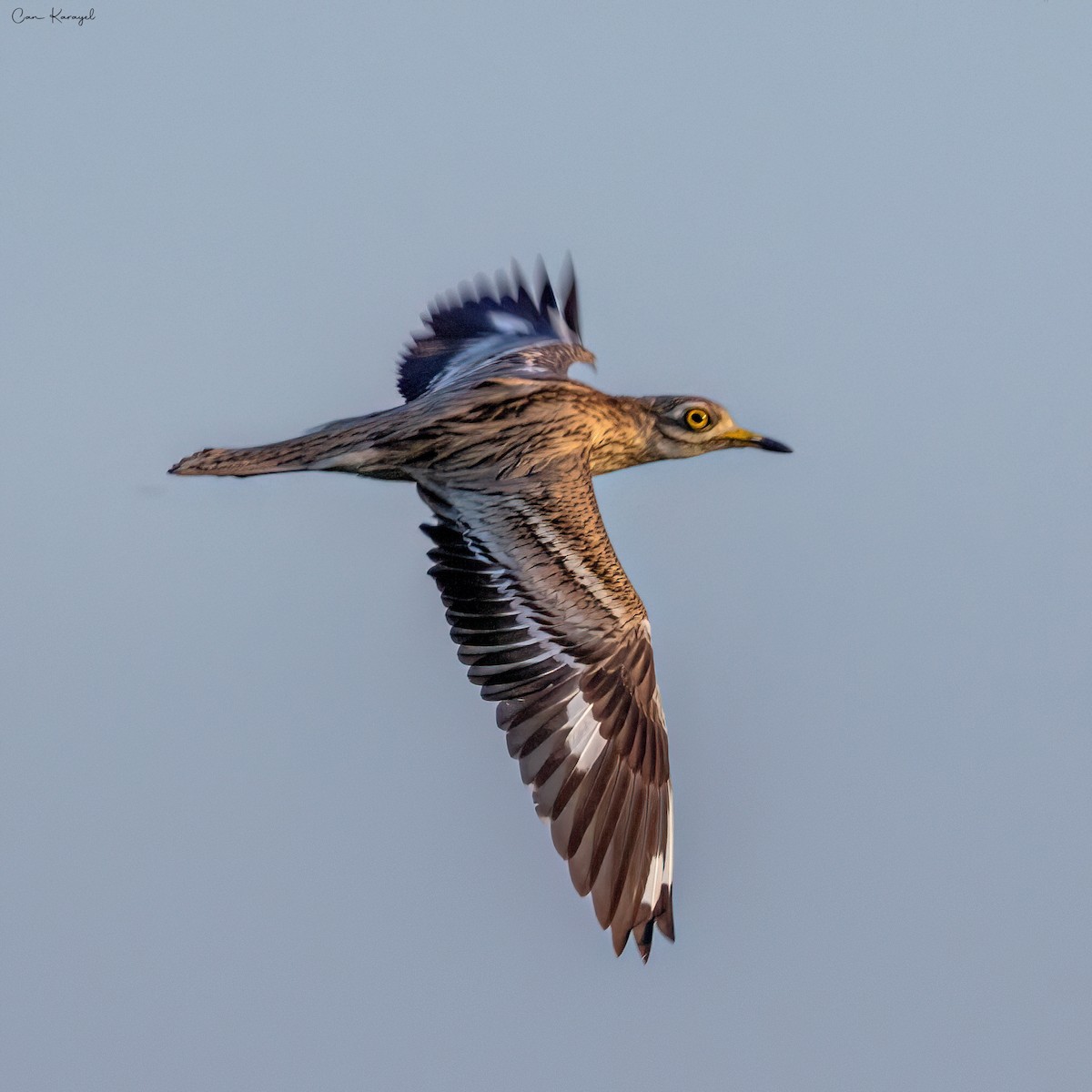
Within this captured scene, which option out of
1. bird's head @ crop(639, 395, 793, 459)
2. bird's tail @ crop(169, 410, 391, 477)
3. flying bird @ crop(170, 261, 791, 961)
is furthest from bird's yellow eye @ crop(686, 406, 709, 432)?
bird's tail @ crop(169, 410, 391, 477)

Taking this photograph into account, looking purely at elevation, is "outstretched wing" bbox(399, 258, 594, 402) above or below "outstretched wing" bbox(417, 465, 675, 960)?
above

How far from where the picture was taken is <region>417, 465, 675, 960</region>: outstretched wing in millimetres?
9109

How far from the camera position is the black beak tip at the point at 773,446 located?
11.5 metres

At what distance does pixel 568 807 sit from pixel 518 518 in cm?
160

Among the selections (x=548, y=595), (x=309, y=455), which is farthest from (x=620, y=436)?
(x=309, y=455)

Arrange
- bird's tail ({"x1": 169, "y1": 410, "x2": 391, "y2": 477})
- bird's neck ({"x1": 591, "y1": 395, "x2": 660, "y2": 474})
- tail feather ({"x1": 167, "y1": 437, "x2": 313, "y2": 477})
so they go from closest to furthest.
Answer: bird's tail ({"x1": 169, "y1": 410, "x2": 391, "y2": 477}) < tail feather ({"x1": 167, "y1": 437, "x2": 313, "y2": 477}) < bird's neck ({"x1": 591, "y1": 395, "x2": 660, "y2": 474})

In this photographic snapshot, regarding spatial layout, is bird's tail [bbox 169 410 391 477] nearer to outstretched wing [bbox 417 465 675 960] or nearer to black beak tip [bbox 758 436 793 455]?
outstretched wing [bbox 417 465 675 960]

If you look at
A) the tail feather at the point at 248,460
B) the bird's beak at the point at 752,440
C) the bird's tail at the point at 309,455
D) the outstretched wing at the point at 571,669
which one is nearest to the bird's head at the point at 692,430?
the bird's beak at the point at 752,440

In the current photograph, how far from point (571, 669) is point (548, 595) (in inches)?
16.3

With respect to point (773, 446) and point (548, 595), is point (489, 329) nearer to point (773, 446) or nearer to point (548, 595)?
point (773, 446)

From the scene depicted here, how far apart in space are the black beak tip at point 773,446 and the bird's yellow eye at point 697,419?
0.43 m

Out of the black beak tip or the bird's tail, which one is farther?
the black beak tip

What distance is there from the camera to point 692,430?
11.3 metres

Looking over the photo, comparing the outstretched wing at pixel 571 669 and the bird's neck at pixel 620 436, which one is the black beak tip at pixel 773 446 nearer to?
the bird's neck at pixel 620 436
